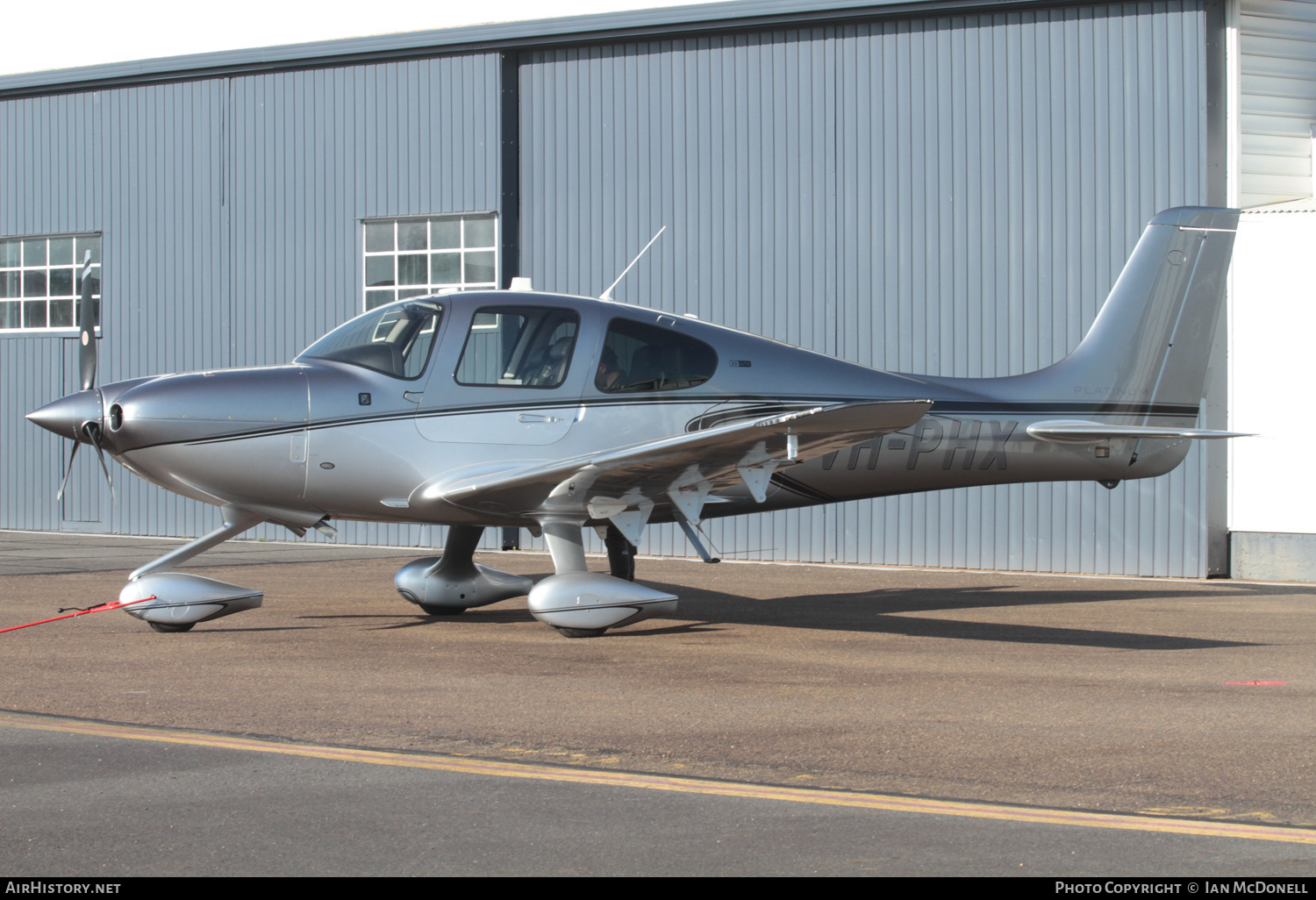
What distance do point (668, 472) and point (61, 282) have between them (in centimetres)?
1578

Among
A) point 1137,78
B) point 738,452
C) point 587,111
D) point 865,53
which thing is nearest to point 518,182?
point 587,111

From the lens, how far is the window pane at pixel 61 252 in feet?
68.2

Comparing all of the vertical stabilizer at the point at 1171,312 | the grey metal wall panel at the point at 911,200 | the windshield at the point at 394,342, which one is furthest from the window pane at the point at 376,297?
the vertical stabilizer at the point at 1171,312

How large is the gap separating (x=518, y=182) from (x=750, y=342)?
9260 mm

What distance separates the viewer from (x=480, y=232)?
18281 millimetres

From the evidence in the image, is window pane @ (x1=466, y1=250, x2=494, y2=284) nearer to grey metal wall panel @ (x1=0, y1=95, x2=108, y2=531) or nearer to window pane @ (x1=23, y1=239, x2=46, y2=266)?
grey metal wall panel @ (x1=0, y1=95, x2=108, y2=531)

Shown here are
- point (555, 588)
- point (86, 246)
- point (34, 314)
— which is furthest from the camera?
point (34, 314)

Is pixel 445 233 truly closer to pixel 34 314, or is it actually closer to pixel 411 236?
pixel 411 236

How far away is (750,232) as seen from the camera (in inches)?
659

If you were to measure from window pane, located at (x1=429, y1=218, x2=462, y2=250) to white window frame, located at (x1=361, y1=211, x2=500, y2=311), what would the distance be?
0.01m

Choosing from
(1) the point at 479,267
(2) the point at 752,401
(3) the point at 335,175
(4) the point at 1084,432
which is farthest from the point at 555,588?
(3) the point at 335,175

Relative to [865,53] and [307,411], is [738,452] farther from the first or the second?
[865,53]

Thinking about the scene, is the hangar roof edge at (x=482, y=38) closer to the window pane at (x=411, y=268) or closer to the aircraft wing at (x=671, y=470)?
the window pane at (x=411, y=268)

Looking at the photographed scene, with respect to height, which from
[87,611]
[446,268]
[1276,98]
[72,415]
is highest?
[1276,98]
